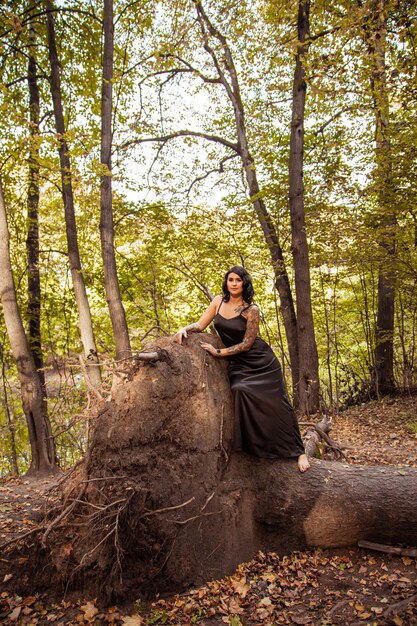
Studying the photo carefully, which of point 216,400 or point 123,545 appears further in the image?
point 216,400

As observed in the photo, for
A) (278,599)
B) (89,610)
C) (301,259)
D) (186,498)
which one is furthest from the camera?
(301,259)

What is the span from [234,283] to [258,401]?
4.16 ft

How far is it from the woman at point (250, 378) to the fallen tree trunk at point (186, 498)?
13cm

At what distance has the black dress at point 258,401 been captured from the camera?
13.6 feet

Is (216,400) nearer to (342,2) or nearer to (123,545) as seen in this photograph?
(123,545)

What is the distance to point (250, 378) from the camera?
4273 mm

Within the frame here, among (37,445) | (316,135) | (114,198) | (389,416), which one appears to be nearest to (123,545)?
(37,445)

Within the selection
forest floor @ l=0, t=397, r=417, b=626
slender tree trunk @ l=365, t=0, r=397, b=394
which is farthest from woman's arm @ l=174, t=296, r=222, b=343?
slender tree trunk @ l=365, t=0, r=397, b=394

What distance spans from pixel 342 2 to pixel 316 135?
371 centimetres

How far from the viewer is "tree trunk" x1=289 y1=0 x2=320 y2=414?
9773mm

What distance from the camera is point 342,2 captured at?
303 inches

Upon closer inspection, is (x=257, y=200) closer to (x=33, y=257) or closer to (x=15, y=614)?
(x=33, y=257)

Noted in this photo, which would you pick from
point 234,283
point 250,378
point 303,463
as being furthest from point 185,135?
point 303,463

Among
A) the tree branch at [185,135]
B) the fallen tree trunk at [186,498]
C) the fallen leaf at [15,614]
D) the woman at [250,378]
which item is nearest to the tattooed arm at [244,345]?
the woman at [250,378]
